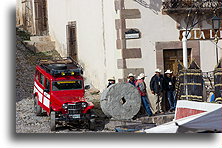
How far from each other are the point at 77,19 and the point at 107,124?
1947 mm

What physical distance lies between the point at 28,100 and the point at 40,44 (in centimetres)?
108

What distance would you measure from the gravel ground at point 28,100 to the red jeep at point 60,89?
0.12 meters

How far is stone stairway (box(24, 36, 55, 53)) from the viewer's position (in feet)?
48.8

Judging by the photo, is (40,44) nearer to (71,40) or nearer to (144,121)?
(71,40)

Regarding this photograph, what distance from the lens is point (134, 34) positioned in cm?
1484

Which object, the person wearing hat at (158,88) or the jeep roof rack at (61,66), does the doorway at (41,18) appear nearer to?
the jeep roof rack at (61,66)

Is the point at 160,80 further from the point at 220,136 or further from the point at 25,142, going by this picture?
the point at 25,142

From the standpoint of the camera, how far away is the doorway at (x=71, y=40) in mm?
14789

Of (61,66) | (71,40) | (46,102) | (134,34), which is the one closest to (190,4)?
(134,34)

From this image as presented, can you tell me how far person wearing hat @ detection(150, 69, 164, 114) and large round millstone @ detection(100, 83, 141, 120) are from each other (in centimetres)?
30

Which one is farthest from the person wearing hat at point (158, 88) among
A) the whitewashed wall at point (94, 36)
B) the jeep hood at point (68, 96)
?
the jeep hood at point (68, 96)

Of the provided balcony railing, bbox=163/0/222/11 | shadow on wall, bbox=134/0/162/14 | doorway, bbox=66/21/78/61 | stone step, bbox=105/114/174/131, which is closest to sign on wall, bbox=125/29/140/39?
shadow on wall, bbox=134/0/162/14

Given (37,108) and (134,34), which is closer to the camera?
(37,108)

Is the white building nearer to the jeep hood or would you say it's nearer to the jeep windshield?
the jeep windshield
